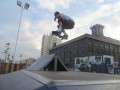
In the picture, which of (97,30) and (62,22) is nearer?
(62,22)

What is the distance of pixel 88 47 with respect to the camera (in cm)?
4478

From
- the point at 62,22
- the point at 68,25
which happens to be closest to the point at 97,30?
the point at 68,25

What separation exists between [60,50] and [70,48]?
26.5ft

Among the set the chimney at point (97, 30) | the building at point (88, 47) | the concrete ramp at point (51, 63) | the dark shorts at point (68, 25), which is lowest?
the concrete ramp at point (51, 63)

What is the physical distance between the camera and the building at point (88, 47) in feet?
149

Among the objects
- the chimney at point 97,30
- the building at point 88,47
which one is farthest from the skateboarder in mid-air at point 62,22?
the chimney at point 97,30

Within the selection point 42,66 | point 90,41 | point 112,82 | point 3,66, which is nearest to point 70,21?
point 42,66

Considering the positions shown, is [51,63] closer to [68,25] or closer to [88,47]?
[68,25]

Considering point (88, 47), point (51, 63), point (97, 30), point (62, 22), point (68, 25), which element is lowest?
point (51, 63)

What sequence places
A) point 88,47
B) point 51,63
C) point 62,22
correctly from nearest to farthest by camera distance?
1. point 51,63
2. point 62,22
3. point 88,47

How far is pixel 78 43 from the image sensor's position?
48.7m

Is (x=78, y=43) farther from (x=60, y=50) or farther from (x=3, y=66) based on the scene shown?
(x=3, y=66)

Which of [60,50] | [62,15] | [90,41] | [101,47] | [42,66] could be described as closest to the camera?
[42,66]

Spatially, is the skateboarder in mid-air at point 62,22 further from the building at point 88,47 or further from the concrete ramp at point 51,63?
the building at point 88,47
